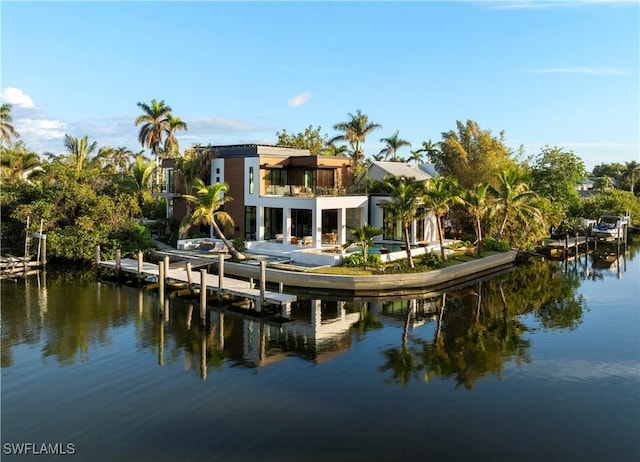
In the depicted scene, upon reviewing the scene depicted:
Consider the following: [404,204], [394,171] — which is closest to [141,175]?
[394,171]

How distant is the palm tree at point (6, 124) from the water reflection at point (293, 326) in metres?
21.8

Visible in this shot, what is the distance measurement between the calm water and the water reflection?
0.10m

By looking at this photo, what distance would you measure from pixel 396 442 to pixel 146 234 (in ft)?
99.9

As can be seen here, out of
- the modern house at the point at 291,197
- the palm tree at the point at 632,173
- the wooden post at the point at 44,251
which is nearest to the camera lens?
the wooden post at the point at 44,251

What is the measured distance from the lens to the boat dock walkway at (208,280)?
23.5 metres

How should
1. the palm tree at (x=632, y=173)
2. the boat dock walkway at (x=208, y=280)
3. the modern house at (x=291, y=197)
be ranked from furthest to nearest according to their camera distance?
the palm tree at (x=632, y=173)
the modern house at (x=291, y=197)
the boat dock walkway at (x=208, y=280)

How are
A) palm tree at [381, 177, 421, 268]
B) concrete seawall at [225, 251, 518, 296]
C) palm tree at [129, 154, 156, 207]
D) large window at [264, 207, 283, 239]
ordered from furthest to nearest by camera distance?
palm tree at [129, 154, 156, 207]
large window at [264, 207, 283, 239]
palm tree at [381, 177, 421, 268]
concrete seawall at [225, 251, 518, 296]

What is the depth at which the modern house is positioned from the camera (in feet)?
117

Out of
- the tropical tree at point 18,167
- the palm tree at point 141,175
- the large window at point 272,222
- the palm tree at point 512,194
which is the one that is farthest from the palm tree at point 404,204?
the tropical tree at point 18,167

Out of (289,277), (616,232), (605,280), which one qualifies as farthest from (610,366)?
(616,232)

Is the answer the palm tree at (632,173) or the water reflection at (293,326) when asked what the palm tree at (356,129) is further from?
the palm tree at (632,173)

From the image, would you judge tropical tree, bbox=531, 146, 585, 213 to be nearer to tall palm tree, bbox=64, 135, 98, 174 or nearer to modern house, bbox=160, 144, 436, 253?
modern house, bbox=160, 144, 436, 253

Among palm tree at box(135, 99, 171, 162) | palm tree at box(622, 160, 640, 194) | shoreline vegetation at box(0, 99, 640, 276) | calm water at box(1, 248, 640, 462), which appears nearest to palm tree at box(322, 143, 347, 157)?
shoreline vegetation at box(0, 99, 640, 276)

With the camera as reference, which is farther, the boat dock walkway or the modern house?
the modern house
